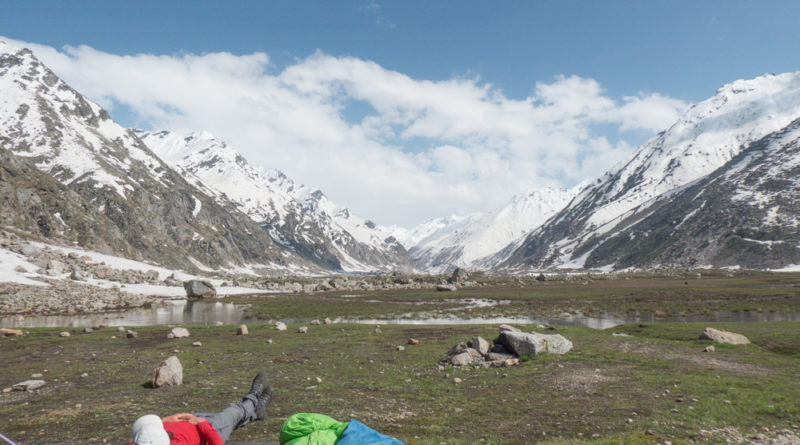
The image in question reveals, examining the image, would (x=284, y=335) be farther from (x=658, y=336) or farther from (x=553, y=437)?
(x=658, y=336)

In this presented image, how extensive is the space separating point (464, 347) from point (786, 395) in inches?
569

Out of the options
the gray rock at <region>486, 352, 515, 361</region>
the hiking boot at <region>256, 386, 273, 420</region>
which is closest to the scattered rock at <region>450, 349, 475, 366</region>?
the gray rock at <region>486, 352, 515, 361</region>

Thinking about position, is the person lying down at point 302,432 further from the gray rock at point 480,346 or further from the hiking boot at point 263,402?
the gray rock at point 480,346

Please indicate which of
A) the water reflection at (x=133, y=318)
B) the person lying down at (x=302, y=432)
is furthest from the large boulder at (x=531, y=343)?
the water reflection at (x=133, y=318)

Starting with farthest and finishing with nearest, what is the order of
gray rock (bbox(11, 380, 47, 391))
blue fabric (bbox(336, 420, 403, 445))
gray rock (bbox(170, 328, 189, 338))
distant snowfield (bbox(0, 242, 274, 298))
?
1. distant snowfield (bbox(0, 242, 274, 298))
2. gray rock (bbox(170, 328, 189, 338))
3. gray rock (bbox(11, 380, 47, 391))
4. blue fabric (bbox(336, 420, 403, 445))

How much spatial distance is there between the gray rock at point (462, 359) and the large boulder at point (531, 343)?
9.04 feet

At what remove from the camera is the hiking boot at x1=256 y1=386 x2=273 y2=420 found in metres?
14.5

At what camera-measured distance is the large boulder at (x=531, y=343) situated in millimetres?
24531

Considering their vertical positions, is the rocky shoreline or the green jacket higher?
the green jacket

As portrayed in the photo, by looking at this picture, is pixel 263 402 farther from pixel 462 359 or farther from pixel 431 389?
pixel 462 359

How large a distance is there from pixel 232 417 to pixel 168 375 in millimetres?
8616

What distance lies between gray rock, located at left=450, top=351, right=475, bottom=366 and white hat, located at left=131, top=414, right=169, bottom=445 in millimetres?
17848

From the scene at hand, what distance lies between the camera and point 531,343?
80.8ft

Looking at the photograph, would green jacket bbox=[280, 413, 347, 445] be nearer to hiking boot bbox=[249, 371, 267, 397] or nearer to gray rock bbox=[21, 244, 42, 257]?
hiking boot bbox=[249, 371, 267, 397]
